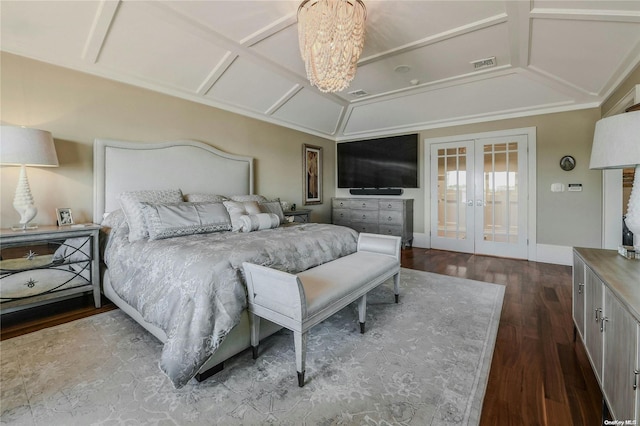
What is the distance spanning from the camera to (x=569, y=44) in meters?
2.79

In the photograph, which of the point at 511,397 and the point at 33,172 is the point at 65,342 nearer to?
the point at 33,172

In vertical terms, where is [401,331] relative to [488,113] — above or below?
below

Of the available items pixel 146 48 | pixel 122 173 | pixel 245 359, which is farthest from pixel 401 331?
pixel 146 48

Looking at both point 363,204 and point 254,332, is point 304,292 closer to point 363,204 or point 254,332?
point 254,332

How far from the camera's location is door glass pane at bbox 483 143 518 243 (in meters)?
4.68

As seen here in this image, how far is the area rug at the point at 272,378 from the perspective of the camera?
1.43 meters

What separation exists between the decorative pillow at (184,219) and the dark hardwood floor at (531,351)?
1.03m

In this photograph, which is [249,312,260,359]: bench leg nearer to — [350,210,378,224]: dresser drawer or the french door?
[350,210,378,224]: dresser drawer

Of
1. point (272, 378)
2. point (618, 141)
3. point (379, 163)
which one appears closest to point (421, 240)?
point (379, 163)

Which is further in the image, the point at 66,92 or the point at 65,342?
the point at 66,92

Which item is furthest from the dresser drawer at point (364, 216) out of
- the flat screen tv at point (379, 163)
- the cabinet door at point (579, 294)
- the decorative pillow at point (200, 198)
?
the cabinet door at point (579, 294)

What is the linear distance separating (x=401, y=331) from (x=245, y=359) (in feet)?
3.99

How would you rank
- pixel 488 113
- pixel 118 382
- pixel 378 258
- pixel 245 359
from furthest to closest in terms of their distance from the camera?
pixel 488 113, pixel 378 258, pixel 245 359, pixel 118 382

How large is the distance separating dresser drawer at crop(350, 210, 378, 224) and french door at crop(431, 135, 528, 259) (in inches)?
43.4
